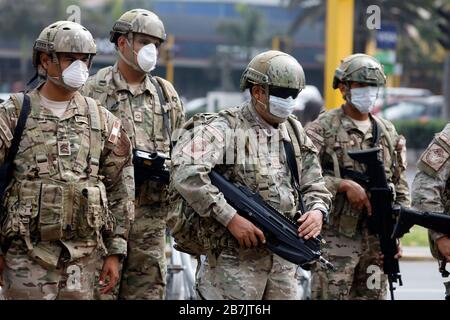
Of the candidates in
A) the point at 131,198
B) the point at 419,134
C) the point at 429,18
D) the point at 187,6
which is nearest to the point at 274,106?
the point at 131,198

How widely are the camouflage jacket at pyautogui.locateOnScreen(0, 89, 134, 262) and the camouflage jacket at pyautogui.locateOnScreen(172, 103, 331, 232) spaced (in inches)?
17.8

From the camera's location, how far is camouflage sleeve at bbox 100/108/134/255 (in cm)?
555

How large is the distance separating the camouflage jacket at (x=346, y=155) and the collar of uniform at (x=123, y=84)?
1.20 metres

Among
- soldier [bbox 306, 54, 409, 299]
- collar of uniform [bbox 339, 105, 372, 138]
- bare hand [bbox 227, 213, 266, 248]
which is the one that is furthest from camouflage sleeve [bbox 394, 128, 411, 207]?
bare hand [bbox 227, 213, 266, 248]

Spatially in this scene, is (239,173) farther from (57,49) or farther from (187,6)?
(187,6)

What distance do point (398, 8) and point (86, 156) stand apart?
27.7 meters

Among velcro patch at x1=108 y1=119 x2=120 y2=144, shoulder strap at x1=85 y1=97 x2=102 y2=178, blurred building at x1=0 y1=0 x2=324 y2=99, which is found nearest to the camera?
shoulder strap at x1=85 y1=97 x2=102 y2=178

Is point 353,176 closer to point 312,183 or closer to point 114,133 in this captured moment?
point 312,183

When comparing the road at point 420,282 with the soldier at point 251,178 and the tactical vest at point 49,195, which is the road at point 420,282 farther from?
the tactical vest at point 49,195

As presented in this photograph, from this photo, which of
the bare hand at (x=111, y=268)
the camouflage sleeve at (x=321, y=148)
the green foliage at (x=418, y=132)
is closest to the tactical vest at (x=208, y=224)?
the bare hand at (x=111, y=268)

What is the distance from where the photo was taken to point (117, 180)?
563cm

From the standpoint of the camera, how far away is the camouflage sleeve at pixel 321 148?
6941mm

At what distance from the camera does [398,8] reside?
32.0m

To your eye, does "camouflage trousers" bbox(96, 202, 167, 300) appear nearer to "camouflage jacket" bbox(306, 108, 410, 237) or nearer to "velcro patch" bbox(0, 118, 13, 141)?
"camouflage jacket" bbox(306, 108, 410, 237)
